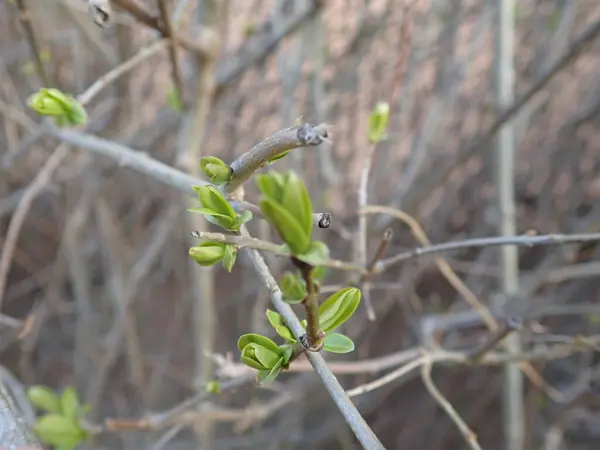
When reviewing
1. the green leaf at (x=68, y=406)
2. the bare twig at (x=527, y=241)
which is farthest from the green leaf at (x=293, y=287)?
the green leaf at (x=68, y=406)

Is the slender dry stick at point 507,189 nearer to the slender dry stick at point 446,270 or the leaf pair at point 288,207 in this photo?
the slender dry stick at point 446,270

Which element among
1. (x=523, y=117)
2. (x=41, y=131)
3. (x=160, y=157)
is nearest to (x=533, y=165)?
(x=523, y=117)

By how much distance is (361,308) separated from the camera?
1296 millimetres

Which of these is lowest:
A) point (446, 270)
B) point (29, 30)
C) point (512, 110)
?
point (446, 270)

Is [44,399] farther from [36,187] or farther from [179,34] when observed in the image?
[179,34]

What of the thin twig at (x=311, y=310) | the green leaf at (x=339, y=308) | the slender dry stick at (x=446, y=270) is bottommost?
the thin twig at (x=311, y=310)

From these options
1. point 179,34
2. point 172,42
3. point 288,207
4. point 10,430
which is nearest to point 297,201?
point 288,207

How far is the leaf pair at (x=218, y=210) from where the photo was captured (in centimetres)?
37

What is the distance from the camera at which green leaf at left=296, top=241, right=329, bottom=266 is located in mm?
269

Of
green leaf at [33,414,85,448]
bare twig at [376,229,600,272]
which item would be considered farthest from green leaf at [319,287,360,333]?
green leaf at [33,414,85,448]

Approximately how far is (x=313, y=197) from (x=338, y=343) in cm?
88

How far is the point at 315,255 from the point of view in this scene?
0.27 m

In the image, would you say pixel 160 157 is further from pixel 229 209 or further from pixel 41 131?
pixel 229 209

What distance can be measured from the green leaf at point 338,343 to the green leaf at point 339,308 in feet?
0.07
